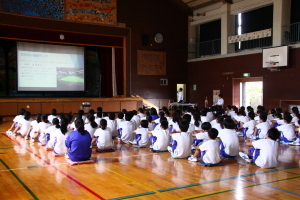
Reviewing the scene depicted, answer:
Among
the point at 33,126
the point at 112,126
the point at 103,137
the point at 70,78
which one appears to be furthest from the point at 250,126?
Answer: the point at 70,78

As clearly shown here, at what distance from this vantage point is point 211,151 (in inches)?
209

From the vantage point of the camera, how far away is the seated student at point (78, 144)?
17.6ft

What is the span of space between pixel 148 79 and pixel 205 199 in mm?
13955

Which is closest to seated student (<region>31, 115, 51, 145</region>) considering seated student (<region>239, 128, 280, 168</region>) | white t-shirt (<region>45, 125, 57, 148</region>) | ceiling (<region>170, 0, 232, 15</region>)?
white t-shirt (<region>45, 125, 57, 148</region>)

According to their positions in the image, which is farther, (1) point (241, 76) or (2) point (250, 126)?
(1) point (241, 76)

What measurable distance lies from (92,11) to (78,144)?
11.5 metres

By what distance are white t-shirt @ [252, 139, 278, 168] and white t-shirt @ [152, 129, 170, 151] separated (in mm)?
1960

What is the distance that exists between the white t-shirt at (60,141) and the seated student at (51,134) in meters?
0.28

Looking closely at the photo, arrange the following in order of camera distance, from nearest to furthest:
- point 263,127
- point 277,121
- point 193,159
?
point 193,159, point 263,127, point 277,121

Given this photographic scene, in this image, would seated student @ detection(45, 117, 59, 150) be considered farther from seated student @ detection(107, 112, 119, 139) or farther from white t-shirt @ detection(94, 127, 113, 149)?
seated student @ detection(107, 112, 119, 139)

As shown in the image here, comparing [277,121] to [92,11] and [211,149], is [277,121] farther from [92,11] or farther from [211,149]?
[92,11]

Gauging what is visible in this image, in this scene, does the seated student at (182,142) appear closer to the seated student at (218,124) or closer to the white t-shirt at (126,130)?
the seated student at (218,124)

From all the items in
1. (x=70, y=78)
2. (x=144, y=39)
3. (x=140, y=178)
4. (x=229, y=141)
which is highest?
(x=144, y=39)

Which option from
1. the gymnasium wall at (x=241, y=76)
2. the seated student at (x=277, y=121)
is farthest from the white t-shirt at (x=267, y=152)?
the gymnasium wall at (x=241, y=76)
